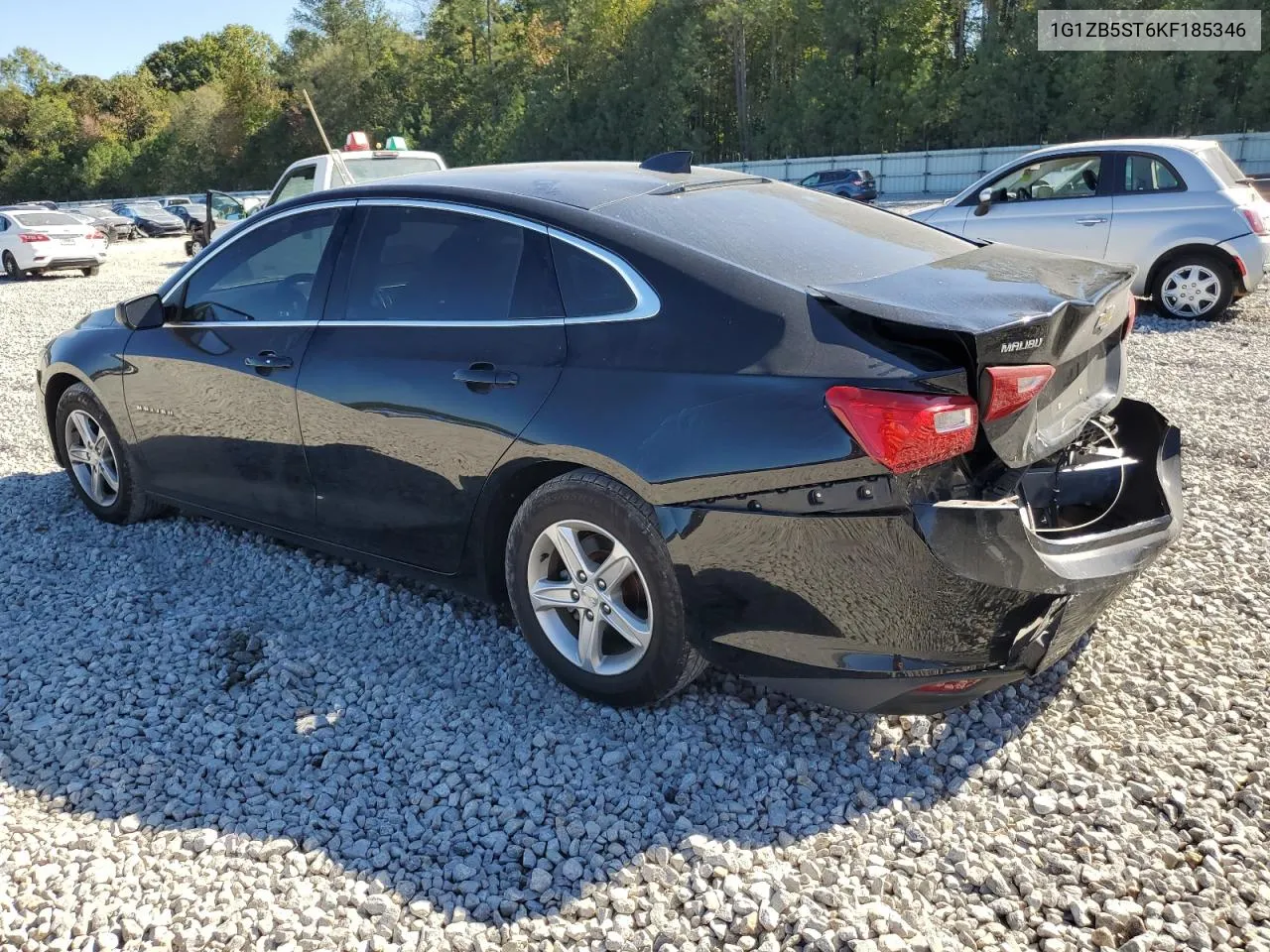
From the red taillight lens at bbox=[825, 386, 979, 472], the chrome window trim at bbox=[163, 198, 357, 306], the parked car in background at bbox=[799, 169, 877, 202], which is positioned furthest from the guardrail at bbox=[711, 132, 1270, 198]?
the red taillight lens at bbox=[825, 386, 979, 472]

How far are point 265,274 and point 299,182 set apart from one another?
880cm

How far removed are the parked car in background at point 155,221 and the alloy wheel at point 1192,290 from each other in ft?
120

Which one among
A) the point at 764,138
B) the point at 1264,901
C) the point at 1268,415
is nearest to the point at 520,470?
the point at 1264,901

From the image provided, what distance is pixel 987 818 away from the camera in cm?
268

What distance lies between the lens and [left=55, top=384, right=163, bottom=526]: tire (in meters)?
4.85

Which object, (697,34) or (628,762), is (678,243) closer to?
(628,762)

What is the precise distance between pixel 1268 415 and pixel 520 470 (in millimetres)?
5483

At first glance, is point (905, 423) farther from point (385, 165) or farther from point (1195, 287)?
point (385, 165)

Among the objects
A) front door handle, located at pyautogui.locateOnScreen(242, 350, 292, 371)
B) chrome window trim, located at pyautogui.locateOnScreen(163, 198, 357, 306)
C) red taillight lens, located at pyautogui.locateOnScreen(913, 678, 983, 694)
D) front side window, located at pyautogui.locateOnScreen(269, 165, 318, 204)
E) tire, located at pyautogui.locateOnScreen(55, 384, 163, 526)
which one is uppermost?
front side window, located at pyautogui.locateOnScreen(269, 165, 318, 204)

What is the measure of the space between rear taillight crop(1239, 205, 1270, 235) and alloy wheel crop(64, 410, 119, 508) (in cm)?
923

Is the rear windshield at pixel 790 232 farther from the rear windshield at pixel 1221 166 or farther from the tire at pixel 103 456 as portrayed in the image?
the rear windshield at pixel 1221 166

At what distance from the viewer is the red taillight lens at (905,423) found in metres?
2.50

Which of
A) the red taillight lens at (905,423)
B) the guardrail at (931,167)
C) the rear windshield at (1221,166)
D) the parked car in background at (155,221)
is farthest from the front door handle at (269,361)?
the guardrail at (931,167)

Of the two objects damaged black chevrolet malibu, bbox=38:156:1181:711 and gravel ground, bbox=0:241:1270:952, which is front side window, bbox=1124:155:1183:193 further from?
damaged black chevrolet malibu, bbox=38:156:1181:711
